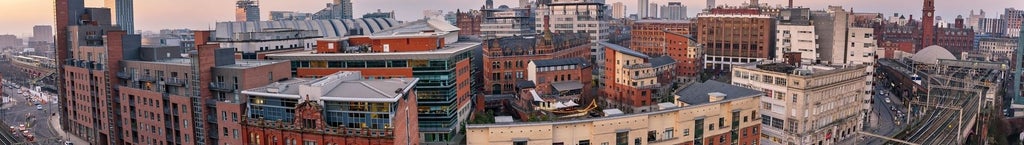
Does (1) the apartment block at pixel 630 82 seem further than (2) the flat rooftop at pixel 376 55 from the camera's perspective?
Yes

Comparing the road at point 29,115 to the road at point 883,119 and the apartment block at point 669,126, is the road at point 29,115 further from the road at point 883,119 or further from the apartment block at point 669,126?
the road at point 883,119

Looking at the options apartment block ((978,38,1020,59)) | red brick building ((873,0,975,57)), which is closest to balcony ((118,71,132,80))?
red brick building ((873,0,975,57))

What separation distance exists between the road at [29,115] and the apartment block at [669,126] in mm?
48146

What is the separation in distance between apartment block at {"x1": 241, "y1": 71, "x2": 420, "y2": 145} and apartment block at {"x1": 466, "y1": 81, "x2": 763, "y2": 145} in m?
6.13

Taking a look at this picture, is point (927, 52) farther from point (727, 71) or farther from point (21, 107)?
point (21, 107)

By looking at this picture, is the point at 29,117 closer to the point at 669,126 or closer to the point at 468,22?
the point at 669,126

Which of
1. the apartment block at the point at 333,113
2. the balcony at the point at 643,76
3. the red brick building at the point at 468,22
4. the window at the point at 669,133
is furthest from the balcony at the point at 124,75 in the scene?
the red brick building at the point at 468,22

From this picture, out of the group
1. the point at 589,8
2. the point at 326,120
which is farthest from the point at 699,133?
the point at 589,8

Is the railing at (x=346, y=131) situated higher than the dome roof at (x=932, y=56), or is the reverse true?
the dome roof at (x=932, y=56)

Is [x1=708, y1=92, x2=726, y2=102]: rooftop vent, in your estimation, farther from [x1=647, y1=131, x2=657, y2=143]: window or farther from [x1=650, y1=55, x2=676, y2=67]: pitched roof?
[x1=650, y1=55, x2=676, y2=67]: pitched roof

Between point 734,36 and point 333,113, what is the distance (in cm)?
7168

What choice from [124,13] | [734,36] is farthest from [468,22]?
[124,13]

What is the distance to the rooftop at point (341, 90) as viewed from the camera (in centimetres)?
3803

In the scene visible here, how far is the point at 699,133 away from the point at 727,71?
5141 cm
